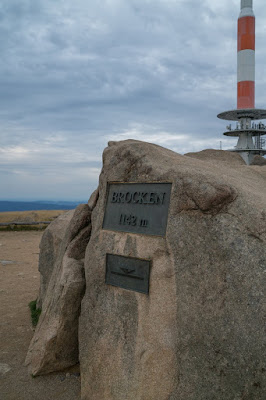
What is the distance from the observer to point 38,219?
21.2 metres

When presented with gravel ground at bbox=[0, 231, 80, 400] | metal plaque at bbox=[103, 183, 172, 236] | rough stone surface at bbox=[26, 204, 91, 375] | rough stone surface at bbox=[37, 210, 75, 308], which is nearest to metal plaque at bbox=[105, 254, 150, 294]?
metal plaque at bbox=[103, 183, 172, 236]

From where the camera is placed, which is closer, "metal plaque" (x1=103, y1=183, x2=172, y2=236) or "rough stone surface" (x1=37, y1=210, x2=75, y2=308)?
"metal plaque" (x1=103, y1=183, x2=172, y2=236)

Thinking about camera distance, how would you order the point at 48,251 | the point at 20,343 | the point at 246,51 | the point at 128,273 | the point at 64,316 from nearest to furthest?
the point at 128,273 < the point at 64,316 < the point at 20,343 < the point at 48,251 < the point at 246,51

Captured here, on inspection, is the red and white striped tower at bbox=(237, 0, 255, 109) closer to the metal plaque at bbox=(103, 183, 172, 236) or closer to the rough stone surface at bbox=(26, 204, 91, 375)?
the rough stone surface at bbox=(26, 204, 91, 375)

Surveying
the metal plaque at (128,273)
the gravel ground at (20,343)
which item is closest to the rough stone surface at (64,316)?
the gravel ground at (20,343)

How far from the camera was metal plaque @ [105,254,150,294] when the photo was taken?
13.3 ft

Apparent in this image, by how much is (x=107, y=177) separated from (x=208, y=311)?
2132 millimetres

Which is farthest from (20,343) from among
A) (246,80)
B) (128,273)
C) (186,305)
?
(246,80)

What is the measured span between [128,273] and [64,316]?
1228mm

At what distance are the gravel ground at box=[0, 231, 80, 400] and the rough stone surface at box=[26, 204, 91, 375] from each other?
0.55 ft

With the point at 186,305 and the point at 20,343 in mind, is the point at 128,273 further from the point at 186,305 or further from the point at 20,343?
the point at 20,343

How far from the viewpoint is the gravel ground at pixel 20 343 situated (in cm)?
464

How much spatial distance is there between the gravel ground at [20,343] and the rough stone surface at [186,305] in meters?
0.53

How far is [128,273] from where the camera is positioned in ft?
13.7
